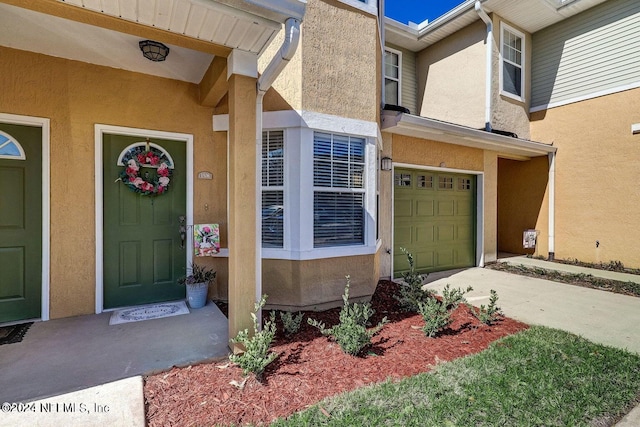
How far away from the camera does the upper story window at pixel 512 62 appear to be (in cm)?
800

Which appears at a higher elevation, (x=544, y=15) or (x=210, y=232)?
(x=544, y=15)

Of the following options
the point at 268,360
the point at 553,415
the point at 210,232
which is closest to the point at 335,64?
the point at 210,232

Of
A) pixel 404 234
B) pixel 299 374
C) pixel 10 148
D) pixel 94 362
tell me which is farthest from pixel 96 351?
pixel 404 234

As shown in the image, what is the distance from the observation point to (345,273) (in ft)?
14.9

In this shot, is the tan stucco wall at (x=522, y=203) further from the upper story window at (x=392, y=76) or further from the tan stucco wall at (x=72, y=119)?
the tan stucco wall at (x=72, y=119)

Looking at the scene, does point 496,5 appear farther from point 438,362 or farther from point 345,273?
point 438,362

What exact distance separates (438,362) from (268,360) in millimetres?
1669

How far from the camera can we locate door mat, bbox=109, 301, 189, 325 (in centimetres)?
381

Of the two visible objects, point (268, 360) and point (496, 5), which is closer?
point (268, 360)

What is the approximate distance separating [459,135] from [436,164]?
0.76m

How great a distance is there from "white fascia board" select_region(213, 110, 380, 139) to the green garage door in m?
2.03

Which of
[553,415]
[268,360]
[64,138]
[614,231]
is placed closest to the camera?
[553,415]

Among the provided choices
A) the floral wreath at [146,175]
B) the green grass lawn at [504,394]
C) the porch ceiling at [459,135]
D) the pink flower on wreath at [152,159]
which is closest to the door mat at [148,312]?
the floral wreath at [146,175]

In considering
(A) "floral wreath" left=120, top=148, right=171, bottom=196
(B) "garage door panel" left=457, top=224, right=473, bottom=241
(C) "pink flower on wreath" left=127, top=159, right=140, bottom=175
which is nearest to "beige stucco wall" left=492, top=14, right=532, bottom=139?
(B) "garage door panel" left=457, top=224, right=473, bottom=241
